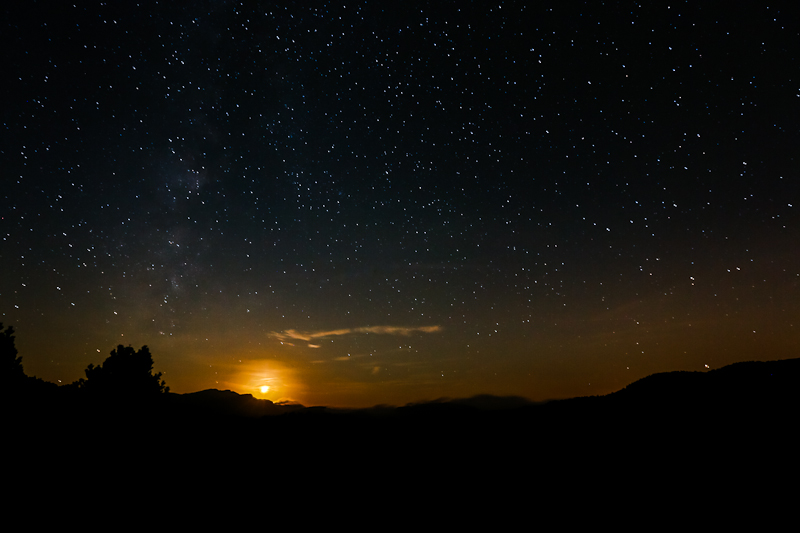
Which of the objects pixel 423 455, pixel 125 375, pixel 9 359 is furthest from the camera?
pixel 125 375

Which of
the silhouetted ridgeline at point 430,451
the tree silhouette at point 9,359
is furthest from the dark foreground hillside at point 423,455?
the tree silhouette at point 9,359

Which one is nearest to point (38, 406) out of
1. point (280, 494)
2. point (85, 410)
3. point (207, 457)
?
point (85, 410)

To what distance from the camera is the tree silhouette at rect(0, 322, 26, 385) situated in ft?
58.2

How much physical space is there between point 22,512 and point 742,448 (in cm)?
1951

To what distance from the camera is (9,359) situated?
1861 centimetres

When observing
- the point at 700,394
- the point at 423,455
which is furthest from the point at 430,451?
the point at 700,394

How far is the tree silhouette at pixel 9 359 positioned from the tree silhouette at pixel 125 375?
299 cm

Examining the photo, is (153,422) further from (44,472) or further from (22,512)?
(22,512)

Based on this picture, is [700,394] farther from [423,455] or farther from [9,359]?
[9,359]

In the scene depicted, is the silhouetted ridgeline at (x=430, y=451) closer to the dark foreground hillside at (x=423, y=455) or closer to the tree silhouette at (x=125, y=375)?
the dark foreground hillside at (x=423, y=455)

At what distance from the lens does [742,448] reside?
38.1 feet

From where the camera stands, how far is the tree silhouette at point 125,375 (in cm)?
2102

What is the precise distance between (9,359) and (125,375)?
514 centimetres

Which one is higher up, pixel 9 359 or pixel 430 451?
pixel 9 359
